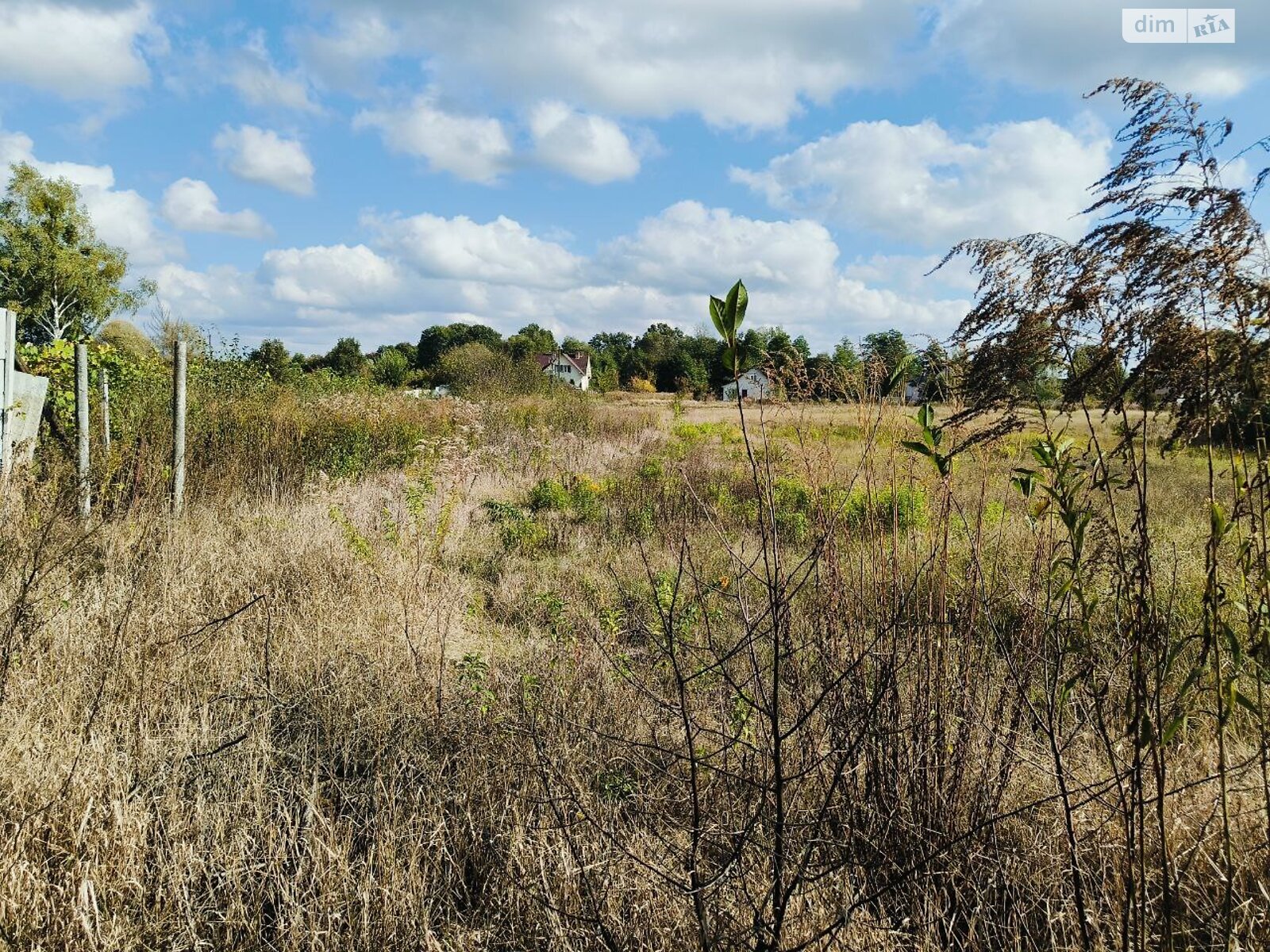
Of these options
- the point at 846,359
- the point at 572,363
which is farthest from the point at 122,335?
the point at 572,363

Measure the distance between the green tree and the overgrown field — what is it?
105 feet

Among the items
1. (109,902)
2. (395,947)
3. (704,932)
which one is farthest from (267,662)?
(704,932)

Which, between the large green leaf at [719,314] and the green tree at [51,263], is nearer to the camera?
the large green leaf at [719,314]

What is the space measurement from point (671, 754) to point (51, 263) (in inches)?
1484

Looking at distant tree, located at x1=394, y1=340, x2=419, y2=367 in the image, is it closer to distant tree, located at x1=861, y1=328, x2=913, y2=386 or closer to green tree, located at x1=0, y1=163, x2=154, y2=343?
green tree, located at x1=0, y1=163, x2=154, y2=343

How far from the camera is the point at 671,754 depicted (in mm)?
2496

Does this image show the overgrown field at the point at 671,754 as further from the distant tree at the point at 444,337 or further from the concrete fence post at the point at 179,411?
the distant tree at the point at 444,337

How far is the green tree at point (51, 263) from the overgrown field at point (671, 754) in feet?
105

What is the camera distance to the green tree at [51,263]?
97.5 ft

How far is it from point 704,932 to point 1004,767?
115 cm

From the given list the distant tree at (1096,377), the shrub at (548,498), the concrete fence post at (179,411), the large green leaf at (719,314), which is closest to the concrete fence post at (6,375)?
the concrete fence post at (179,411)

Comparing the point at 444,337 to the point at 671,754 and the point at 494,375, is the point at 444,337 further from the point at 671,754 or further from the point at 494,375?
the point at 671,754

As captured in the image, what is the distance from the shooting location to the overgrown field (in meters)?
1.79

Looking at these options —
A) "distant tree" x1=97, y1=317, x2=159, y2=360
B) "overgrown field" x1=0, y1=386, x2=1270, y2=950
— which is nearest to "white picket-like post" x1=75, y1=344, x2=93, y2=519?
"overgrown field" x1=0, y1=386, x2=1270, y2=950
